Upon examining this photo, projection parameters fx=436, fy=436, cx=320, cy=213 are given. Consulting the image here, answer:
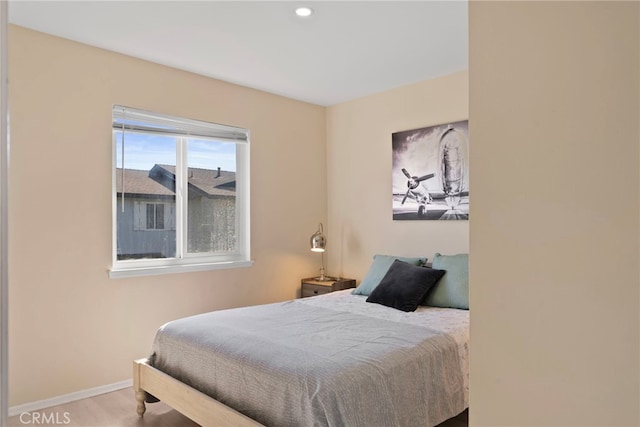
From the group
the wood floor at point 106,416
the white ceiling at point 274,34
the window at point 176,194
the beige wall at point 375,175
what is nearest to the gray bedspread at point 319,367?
the wood floor at point 106,416

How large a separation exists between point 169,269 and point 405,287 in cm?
185

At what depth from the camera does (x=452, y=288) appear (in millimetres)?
3188

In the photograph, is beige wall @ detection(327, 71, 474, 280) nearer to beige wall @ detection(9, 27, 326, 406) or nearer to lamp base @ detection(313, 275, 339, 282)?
lamp base @ detection(313, 275, 339, 282)

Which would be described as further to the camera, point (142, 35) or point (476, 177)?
point (142, 35)

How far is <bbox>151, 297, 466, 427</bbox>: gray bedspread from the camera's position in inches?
72.4

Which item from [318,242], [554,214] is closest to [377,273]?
[318,242]

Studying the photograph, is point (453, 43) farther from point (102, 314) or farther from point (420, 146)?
point (102, 314)

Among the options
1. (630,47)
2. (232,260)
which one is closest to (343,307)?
(232,260)

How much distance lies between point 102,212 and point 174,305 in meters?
0.93

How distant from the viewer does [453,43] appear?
3.01 meters

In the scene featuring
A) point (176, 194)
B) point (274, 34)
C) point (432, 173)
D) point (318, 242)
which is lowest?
point (318, 242)

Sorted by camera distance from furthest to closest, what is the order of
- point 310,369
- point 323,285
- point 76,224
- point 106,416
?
point 323,285 → point 76,224 → point 106,416 → point 310,369

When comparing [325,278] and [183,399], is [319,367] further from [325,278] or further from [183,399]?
[325,278]

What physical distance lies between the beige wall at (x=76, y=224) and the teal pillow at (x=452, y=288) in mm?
1768
